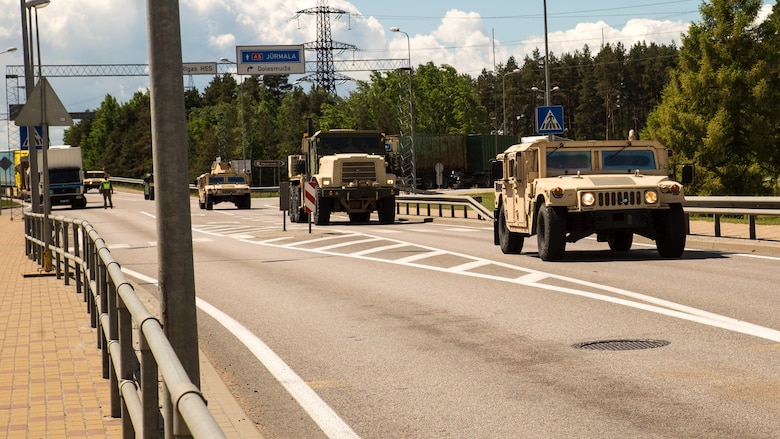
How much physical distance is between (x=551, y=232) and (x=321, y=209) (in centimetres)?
1826

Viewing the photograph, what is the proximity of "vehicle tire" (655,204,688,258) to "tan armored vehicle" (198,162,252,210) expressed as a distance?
39.6 m

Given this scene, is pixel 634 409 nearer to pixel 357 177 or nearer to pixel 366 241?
pixel 366 241

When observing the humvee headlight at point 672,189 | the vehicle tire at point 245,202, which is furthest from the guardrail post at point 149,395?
the vehicle tire at point 245,202

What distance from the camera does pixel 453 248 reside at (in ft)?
75.1

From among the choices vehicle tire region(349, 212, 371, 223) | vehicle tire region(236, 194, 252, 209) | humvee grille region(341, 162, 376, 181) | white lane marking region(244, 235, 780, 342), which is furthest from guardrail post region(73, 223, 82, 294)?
vehicle tire region(236, 194, 252, 209)

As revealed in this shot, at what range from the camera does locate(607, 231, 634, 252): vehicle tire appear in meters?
20.3

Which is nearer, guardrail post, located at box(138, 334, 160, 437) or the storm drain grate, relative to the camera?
guardrail post, located at box(138, 334, 160, 437)

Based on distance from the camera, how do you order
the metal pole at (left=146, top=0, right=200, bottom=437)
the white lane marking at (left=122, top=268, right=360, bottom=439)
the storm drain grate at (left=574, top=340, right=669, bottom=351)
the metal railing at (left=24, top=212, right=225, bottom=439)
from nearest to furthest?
the metal railing at (left=24, top=212, right=225, bottom=439)
the metal pole at (left=146, top=0, right=200, bottom=437)
the white lane marking at (left=122, top=268, right=360, bottom=439)
the storm drain grate at (left=574, top=340, right=669, bottom=351)

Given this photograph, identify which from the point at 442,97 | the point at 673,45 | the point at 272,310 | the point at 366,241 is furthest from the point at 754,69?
the point at 673,45

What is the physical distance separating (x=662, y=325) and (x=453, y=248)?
1239 cm

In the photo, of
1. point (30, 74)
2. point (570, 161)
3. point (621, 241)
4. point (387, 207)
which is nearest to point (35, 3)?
point (30, 74)

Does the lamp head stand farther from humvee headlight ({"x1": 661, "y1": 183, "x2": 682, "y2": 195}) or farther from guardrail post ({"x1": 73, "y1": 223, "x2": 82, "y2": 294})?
humvee headlight ({"x1": 661, "y1": 183, "x2": 682, "y2": 195})

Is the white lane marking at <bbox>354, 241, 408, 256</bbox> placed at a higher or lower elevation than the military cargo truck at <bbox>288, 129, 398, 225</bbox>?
lower

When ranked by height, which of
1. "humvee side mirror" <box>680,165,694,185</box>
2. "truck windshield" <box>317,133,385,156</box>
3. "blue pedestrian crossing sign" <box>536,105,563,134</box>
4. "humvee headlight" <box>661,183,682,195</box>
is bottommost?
"humvee headlight" <box>661,183,682,195</box>
